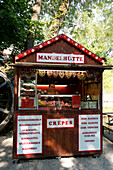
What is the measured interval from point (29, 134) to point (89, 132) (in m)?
2.18

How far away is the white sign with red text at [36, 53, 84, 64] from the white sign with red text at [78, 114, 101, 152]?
2.07m

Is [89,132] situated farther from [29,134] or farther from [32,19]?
[32,19]

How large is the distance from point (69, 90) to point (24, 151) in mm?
5786

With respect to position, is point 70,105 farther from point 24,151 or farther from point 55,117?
point 24,151

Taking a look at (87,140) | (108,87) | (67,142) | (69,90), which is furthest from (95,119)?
(108,87)

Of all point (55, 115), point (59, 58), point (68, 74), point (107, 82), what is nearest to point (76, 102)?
point (55, 115)

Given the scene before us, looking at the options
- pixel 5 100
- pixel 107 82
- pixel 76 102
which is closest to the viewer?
pixel 76 102

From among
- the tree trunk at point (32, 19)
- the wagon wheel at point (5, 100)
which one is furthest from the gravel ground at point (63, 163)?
the tree trunk at point (32, 19)

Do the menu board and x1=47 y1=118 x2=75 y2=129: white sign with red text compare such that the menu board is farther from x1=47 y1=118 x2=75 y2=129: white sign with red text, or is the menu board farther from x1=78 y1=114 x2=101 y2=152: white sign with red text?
x1=78 y1=114 x2=101 y2=152: white sign with red text

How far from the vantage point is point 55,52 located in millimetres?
5246

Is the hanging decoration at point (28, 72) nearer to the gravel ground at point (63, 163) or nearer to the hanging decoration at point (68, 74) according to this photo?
the hanging decoration at point (68, 74)

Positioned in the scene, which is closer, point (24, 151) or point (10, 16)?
point (24, 151)

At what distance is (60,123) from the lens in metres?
5.09

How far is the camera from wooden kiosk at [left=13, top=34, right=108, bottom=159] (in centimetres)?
491
